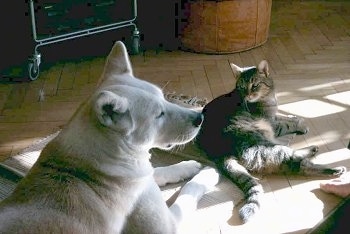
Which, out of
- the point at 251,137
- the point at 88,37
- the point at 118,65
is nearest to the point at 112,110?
the point at 118,65

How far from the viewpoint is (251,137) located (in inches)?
82.7

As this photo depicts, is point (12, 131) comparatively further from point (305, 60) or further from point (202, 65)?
point (305, 60)

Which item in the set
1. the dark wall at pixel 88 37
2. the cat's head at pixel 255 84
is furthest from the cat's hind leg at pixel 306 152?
the dark wall at pixel 88 37

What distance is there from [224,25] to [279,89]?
62 cm

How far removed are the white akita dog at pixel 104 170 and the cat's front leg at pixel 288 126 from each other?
0.81 metres

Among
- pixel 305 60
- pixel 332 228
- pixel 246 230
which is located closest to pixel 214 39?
pixel 305 60

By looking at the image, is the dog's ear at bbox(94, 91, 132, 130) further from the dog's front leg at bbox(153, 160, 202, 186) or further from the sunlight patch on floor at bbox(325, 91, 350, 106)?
the sunlight patch on floor at bbox(325, 91, 350, 106)

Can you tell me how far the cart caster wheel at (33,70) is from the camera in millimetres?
2910

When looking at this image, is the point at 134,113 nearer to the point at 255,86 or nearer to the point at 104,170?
the point at 104,170

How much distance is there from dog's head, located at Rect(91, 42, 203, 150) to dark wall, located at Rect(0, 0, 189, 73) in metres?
1.67

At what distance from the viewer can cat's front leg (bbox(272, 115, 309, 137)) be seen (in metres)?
2.29

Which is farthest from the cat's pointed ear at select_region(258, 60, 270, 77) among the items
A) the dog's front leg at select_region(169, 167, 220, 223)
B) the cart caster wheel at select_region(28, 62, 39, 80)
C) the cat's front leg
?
the cart caster wheel at select_region(28, 62, 39, 80)

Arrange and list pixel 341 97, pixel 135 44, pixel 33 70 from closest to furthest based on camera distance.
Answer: pixel 341 97 < pixel 33 70 < pixel 135 44

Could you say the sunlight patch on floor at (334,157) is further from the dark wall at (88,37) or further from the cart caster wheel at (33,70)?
the cart caster wheel at (33,70)
